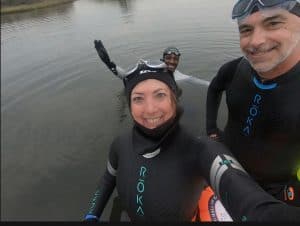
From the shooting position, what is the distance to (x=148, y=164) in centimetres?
250

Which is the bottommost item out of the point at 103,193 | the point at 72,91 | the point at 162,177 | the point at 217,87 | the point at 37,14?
the point at 72,91

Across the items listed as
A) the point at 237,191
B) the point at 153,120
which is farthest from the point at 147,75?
the point at 237,191

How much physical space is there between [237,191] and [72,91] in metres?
9.60

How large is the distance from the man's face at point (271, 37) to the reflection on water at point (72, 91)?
4105mm

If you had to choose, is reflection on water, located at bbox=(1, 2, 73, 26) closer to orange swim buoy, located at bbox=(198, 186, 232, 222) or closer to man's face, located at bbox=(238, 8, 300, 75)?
orange swim buoy, located at bbox=(198, 186, 232, 222)

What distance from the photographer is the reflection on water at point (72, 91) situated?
6047mm

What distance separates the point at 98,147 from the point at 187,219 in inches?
196

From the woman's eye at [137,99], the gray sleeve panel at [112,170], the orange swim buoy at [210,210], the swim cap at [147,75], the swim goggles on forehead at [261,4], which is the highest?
the swim goggles on forehead at [261,4]

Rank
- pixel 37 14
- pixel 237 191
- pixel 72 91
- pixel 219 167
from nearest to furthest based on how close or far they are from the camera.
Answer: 1. pixel 237 191
2. pixel 219 167
3. pixel 72 91
4. pixel 37 14

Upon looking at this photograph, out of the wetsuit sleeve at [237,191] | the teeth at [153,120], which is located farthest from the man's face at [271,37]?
the teeth at [153,120]

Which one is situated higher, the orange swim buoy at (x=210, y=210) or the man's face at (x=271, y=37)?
the man's face at (x=271, y=37)

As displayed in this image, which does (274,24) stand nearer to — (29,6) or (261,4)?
(261,4)

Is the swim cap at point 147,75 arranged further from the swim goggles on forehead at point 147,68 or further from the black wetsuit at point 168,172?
the black wetsuit at point 168,172

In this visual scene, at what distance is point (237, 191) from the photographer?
1775mm
